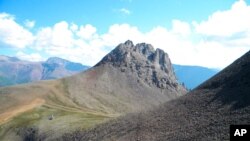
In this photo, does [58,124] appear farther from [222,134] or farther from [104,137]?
[222,134]

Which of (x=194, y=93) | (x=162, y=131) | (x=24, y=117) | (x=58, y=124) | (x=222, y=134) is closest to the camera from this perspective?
(x=222, y=134)

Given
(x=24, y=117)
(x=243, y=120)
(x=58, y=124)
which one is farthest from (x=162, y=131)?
(x=24, y=117)

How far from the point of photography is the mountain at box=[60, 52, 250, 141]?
63531 millimetres

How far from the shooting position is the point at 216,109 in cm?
6956

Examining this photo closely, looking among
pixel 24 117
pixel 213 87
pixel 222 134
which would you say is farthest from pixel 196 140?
pixel 24 117

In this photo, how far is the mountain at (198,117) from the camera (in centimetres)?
6353

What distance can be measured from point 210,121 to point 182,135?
485cm

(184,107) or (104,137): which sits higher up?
(184,107)

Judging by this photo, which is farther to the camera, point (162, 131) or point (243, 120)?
point (162, 131)

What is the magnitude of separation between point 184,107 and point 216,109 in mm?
9300

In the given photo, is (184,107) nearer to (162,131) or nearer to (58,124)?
(162,131)

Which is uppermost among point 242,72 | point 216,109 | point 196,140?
point 242,72

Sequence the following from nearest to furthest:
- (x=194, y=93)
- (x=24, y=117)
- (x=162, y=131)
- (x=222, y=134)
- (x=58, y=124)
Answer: (x=222, y=134)
(x=162, y=131)
(x=194, y=93)
(x=58, y=124)
(x=24, y=117)

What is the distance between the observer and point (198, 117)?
69.9 m
